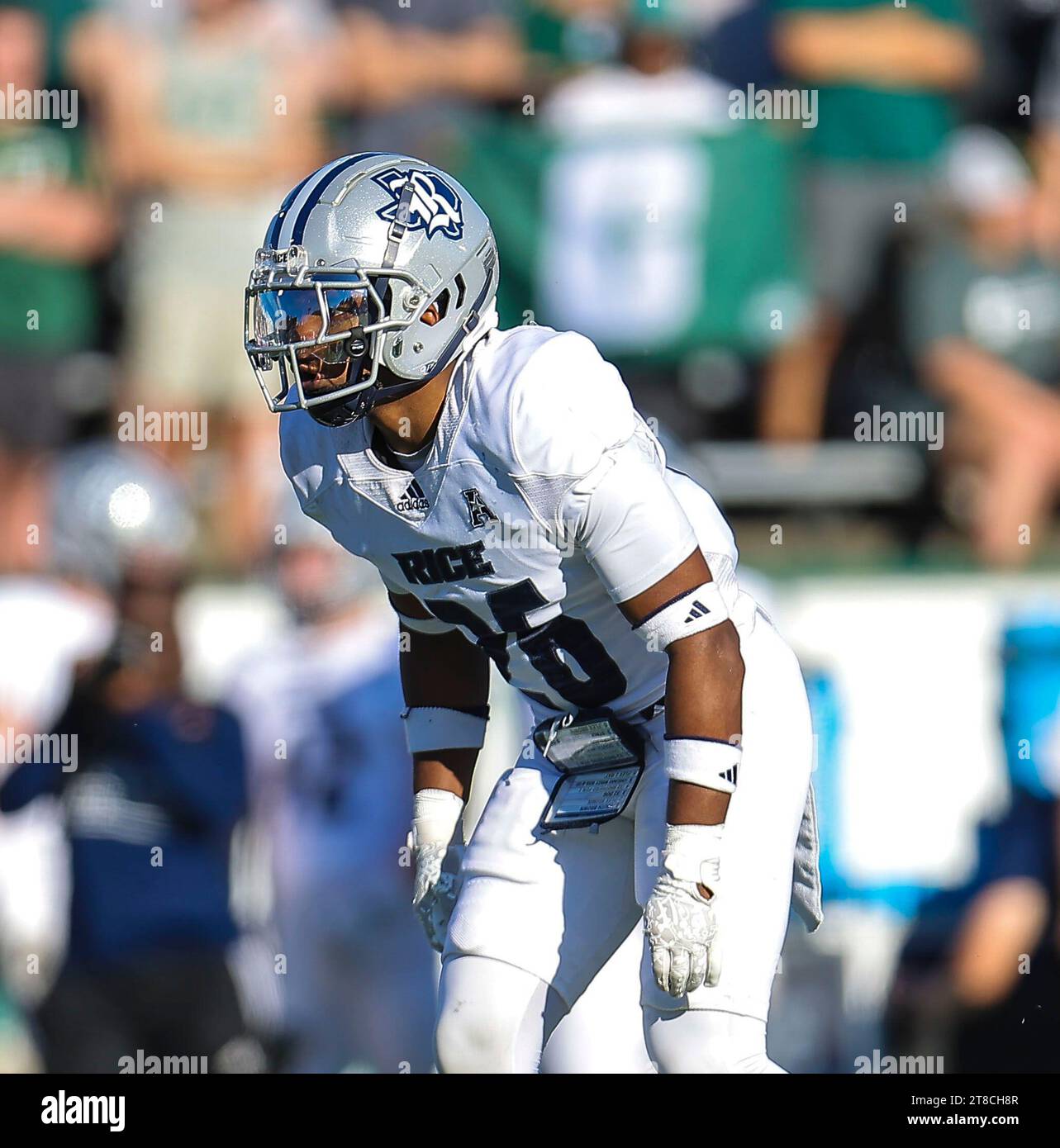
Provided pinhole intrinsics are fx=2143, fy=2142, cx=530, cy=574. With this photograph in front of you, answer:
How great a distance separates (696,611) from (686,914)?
0.49m

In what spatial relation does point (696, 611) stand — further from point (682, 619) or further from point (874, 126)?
point (874, 126)

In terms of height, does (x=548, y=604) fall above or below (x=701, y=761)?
above

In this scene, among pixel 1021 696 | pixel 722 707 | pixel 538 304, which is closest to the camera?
pixel 722 707

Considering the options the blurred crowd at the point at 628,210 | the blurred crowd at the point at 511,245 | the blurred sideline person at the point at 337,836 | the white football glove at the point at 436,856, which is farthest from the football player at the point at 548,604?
the blurred crowd at the point at 628,210

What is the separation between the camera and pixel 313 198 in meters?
3.62

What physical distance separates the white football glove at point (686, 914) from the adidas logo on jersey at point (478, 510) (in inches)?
23.3

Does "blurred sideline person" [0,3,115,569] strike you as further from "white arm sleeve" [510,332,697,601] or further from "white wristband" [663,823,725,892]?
"white wristband" [663,823,725,892]

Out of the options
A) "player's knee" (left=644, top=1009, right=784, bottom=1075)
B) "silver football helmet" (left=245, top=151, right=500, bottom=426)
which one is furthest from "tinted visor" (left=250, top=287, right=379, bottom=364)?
"player's knee" (left=644, top=1009, right=784, bottom=1075)

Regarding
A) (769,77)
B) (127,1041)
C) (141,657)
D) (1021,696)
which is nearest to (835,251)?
(769,77)

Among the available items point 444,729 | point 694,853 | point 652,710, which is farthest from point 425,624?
Result: point 694,853

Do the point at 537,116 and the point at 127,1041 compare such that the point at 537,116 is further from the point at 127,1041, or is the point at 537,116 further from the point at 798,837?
the point at 798,837

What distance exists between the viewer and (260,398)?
7.57 m

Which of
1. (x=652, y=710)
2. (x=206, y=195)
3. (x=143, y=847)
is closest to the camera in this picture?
(x=652, y=710)
